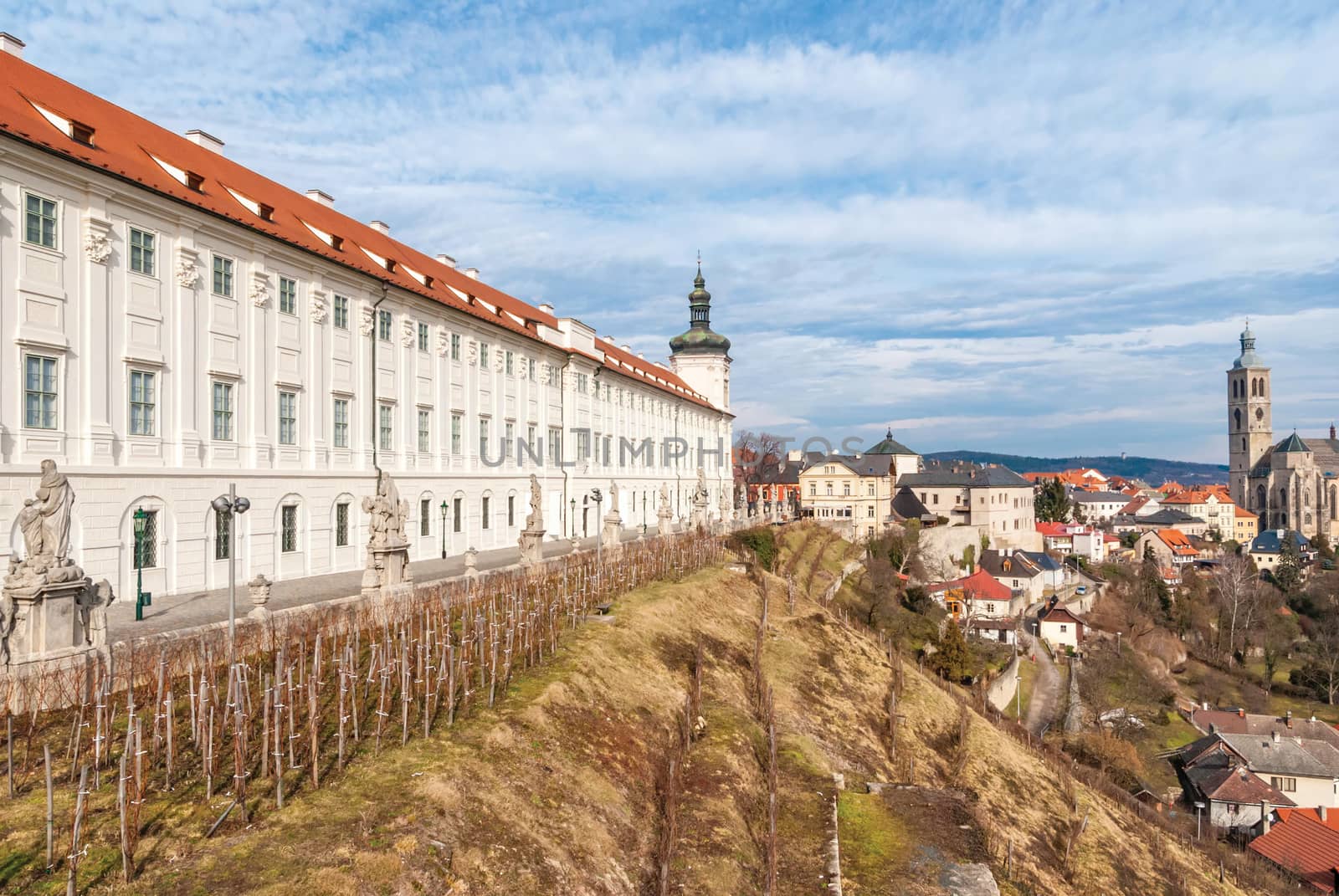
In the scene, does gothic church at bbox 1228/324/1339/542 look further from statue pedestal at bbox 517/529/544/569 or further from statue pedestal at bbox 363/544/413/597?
statue pedestal at bbox 363/544/413/597

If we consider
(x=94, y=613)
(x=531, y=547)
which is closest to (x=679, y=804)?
(x=94, y=613)

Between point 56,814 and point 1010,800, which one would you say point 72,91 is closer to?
point 56,814

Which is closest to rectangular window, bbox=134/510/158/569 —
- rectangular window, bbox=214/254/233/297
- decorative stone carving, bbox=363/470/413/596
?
decorative stone carving, bbox=363/470/413/596

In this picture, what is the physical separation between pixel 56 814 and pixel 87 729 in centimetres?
239

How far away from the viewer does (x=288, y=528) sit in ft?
90.1

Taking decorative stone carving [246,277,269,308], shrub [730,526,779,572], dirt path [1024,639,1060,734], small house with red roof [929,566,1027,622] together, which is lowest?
dirt path [1024,639,1060,734]

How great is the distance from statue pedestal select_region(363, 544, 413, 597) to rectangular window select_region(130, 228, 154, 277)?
1021 cm

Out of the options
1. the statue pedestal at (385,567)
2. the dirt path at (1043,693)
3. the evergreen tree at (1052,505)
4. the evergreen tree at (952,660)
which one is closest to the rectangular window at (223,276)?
the statue pedestal at (385,567)

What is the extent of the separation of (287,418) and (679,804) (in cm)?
2041

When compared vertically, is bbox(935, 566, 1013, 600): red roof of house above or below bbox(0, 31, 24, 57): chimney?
below

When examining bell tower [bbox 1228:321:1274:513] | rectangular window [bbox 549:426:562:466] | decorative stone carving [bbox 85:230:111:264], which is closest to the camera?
decorative stone carving [bbox 85:230:111:264]

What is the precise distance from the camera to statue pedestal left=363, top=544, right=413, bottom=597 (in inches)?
794

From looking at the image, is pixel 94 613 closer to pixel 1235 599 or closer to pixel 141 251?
pixel 141 251

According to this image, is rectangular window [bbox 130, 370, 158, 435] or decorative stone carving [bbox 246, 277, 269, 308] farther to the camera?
decorative stone carving [bbox 246, 277, 269, 308]
